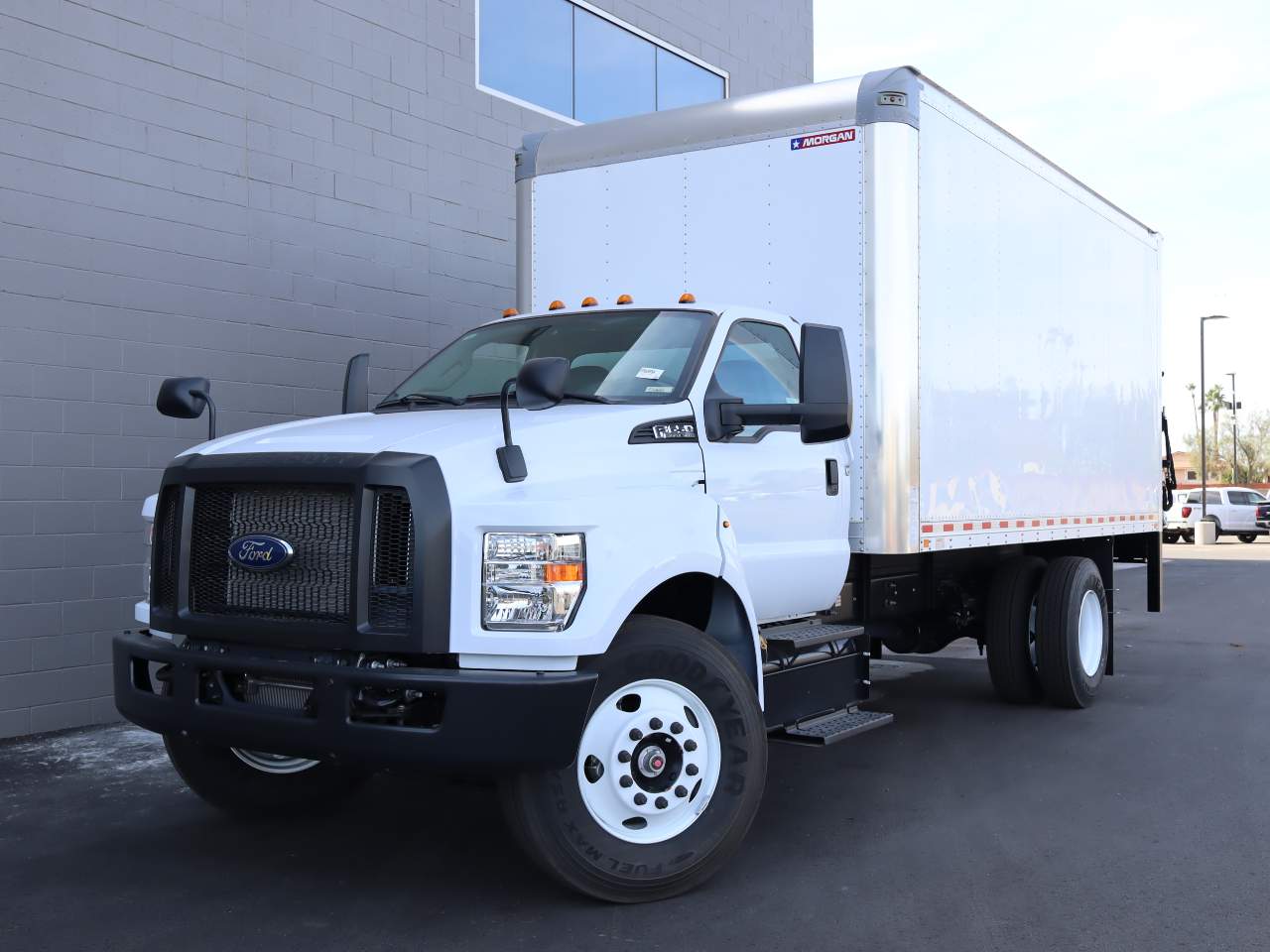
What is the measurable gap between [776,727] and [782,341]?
5.97 ft

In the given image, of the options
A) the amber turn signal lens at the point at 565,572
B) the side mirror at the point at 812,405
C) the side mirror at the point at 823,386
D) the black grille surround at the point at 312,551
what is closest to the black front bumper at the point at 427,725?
the black grille surround at the point at 312,551

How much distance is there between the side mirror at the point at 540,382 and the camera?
4.47m

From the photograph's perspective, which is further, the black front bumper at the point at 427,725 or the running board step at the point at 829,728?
the running board step at the point at 829,728

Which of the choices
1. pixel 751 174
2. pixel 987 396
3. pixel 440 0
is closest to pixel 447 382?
pixel 751 174

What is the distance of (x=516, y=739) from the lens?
4180 mm

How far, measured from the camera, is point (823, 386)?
5.31 meters

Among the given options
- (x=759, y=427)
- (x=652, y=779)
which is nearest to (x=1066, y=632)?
(x=759, y=427)

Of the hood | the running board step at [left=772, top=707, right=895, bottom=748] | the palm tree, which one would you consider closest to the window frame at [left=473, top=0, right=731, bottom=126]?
the hood

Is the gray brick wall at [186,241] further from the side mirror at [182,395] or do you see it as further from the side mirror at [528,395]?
the side mirror at [528,395]

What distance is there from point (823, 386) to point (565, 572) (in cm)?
159

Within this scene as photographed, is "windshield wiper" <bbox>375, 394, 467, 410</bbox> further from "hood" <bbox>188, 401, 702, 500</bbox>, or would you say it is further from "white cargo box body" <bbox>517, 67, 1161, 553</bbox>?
"white cargo box body" <bbox>517, 67, 1161, 553</bbox>

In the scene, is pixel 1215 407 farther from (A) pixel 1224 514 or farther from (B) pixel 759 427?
(B) pixel 759 427

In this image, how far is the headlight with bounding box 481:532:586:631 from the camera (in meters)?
4.26

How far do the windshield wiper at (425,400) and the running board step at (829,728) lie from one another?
2.05 metres
